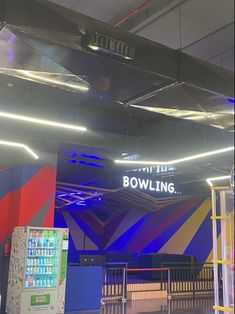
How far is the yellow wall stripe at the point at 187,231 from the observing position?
1452cm

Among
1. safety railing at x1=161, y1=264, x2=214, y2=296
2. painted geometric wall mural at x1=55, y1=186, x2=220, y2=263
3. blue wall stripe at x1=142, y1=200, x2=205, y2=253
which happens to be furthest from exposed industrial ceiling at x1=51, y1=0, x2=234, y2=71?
blue wall stripe at x1=142, y1=200, x2=205, y2=253

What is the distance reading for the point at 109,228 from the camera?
789 inches

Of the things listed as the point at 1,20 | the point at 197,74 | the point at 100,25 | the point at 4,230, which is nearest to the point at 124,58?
the point at 100,25

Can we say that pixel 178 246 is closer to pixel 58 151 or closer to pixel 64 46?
pixel 58 151

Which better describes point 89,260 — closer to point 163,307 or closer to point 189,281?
point 163,307

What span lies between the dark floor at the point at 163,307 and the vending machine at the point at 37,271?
3.19 ft

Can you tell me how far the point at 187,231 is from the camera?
15109mm

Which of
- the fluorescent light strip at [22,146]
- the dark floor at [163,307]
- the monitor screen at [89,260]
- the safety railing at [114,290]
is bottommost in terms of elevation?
the dark floor at [163,307]

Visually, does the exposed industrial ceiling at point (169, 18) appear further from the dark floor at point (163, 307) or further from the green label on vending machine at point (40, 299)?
the dark floor at point (163, 307)

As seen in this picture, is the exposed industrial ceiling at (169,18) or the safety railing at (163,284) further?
the safety railing at (163,284)

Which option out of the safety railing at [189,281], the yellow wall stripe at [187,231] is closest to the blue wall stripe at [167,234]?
the yellow wall stripe at [187,231]

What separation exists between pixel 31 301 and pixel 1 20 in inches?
221

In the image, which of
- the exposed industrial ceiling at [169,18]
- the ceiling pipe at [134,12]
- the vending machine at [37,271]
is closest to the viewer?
the exposed industrial ceiling at [169,18]

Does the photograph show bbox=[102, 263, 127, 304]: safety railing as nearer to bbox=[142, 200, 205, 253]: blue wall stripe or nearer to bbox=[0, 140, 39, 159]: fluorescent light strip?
bbox=[0, 140, 39, 159]: fluorescent light strip
